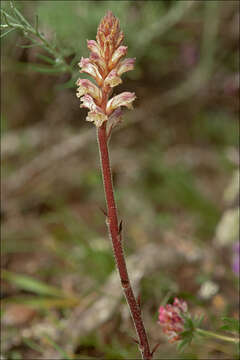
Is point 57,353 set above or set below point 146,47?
below

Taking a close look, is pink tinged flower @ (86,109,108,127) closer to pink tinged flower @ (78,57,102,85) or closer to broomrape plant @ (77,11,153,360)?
broomrape plant @ (77,11,153,360)

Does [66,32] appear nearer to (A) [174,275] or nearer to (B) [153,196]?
(B) [153,196]

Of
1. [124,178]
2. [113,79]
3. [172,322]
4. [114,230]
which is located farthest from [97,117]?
[124,178]

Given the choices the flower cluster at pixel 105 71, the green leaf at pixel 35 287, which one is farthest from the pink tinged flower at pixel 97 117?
the green leaf at pixel 35 287

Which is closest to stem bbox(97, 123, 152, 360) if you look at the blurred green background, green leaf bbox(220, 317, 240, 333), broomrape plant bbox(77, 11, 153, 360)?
broomrape plant bbox(77, 11, 153, 360)

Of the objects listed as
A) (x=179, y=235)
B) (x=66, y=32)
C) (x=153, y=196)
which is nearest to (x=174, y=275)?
(x=179, y=235)

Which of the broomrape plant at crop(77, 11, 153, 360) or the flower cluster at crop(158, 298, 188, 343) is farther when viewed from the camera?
the flower cluster at crop(158, 298, 188, 343)
